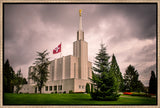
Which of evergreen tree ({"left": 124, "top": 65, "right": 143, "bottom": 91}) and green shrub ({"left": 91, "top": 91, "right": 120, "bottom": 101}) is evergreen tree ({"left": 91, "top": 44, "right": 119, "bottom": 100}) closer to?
green shrub ({"left": 91, "top": 91, "right": 120, "bottom": 101})

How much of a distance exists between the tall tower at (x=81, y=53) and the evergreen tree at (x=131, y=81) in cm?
1017

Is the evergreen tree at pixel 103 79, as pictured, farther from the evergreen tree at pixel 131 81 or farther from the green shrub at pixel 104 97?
the evergreen tree at pixel 131 81

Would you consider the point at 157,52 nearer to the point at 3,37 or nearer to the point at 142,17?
the point at 142,17

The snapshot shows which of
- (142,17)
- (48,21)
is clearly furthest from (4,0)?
(142,17)

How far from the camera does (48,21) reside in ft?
49.2

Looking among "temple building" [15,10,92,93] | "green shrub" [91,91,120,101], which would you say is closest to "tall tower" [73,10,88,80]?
"temple building" [15,10,92,93]

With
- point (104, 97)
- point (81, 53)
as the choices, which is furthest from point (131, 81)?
point (104, 97)

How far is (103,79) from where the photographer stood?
13.4 metres

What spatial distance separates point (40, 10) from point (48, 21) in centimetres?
209

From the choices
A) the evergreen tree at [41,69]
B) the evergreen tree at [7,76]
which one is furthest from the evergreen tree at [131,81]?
the evergreen tree at [7,76]

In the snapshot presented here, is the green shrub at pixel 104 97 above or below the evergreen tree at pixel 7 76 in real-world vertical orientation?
below

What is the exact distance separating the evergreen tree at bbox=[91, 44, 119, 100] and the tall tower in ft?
81.5

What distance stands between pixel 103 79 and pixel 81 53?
25.9 m

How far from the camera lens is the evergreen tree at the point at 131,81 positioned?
3237 centimetres
